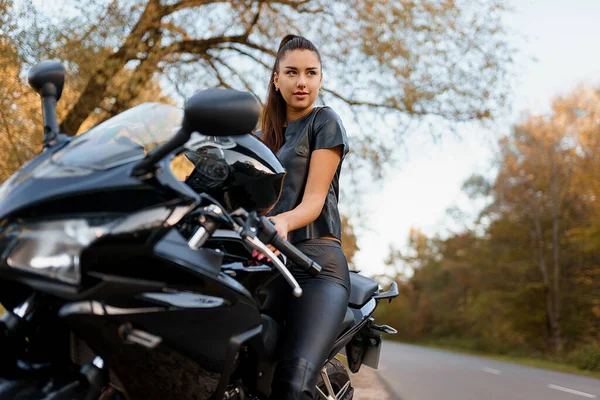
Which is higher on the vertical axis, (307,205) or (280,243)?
(307,205)

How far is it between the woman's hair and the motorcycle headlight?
1.65 m

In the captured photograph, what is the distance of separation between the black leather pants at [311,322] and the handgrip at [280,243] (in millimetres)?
418

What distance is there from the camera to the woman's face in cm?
311

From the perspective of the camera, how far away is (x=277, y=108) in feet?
10.9

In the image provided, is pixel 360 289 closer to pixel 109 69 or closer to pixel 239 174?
pixel 239 174

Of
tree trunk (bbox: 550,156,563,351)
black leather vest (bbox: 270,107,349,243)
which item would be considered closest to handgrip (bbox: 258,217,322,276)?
black leather vest (bbox: 270,107,349,243)

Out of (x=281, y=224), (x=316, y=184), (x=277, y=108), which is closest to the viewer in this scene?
(x=281, y=224)

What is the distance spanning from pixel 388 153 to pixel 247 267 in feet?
38.4

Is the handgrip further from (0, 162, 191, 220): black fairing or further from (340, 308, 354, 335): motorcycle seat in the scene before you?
(340, 308, 354, 335): motorcycle seat

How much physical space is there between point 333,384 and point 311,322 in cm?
78

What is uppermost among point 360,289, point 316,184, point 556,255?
point 556,255

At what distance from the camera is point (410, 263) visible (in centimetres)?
6638

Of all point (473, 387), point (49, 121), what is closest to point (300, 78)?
point (49, 121)

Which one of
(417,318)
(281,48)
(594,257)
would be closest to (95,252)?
(281,48)
